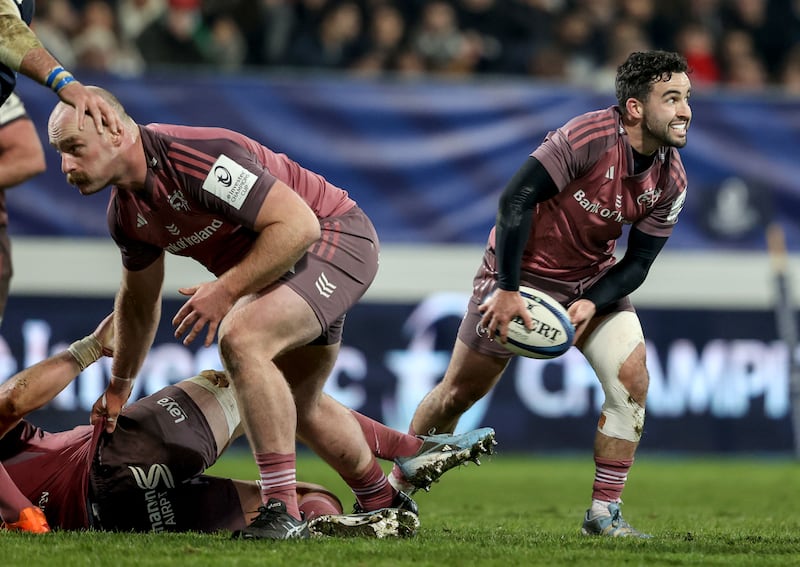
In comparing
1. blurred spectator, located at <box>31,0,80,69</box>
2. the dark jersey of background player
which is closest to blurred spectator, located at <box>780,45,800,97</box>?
blurred spectator, located at <box>31,0,80,69</box>

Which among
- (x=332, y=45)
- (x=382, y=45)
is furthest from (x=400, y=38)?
(x=332, y=45)

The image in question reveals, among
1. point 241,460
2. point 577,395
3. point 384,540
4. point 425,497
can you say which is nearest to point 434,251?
point 577,395

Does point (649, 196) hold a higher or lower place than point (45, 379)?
higher

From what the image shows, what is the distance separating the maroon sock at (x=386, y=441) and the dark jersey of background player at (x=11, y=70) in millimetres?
2230

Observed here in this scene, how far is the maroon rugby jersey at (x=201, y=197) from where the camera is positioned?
4.84 m

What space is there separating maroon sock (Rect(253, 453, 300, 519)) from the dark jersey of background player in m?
2.17

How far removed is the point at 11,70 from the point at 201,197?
5.19ft

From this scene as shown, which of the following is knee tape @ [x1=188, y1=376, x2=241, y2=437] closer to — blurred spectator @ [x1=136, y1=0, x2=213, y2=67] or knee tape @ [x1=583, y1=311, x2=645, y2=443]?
knee tape @ [x1=583, y1=311, x2=645, y2=443]

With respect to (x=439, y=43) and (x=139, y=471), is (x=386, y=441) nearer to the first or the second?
(x=139, y=471)

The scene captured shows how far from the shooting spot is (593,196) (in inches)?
230

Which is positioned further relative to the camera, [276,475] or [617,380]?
[617,380]

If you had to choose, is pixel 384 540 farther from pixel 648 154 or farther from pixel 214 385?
pixel 648 154

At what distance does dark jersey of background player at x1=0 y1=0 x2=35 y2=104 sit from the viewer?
5660mm

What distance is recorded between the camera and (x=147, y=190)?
496 centimetres
